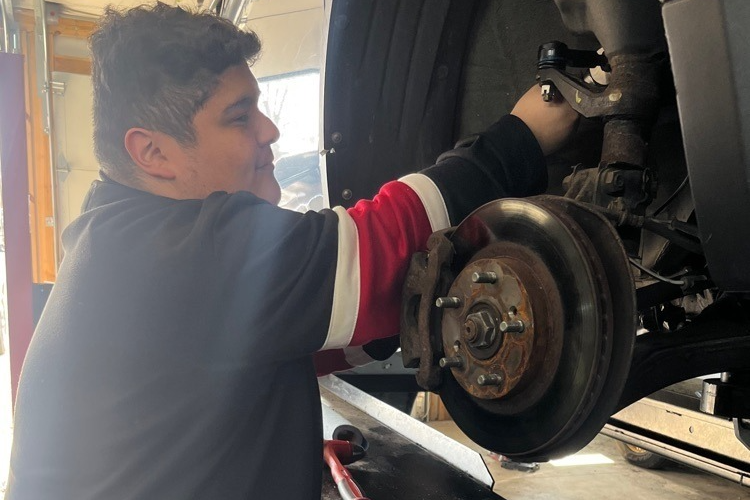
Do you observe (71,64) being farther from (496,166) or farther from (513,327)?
(513,327)

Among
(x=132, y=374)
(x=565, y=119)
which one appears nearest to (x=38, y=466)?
(x=132, y=374)

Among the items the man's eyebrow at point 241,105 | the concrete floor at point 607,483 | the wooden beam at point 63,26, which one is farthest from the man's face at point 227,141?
the wooden beam at point 63,26

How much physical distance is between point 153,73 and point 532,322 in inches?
20.4

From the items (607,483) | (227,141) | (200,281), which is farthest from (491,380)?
(607,483)

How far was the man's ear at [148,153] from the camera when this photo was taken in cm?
75

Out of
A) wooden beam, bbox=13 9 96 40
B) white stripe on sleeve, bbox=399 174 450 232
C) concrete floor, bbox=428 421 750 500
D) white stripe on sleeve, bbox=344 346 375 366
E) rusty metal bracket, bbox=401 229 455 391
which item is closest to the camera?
rusty metal bracket, bbox=401 229 455 391

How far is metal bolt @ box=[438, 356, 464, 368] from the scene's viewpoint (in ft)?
1.87

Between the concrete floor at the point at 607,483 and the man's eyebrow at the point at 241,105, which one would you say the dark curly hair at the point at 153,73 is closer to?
the man's eyebrow at the point at 241,105

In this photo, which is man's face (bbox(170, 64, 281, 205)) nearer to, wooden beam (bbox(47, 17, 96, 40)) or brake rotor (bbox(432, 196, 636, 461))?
brake rotor (bbox(432, 196, 636, 461))

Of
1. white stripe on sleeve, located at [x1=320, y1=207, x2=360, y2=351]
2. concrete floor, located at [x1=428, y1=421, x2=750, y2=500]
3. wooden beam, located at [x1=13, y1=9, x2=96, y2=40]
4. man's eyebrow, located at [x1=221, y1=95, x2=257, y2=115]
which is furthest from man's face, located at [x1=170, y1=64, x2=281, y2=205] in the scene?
wooden beam, located at [x1=13, y1=9, x2=96, y2=40]

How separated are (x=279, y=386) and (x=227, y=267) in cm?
17

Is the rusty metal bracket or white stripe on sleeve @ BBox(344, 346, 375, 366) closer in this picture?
the rusty metal bracket

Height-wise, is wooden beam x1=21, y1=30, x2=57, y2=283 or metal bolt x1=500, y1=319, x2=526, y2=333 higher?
wooden beam x1=21, y1=30, x2=57, y2=283

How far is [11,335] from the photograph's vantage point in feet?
7.07
